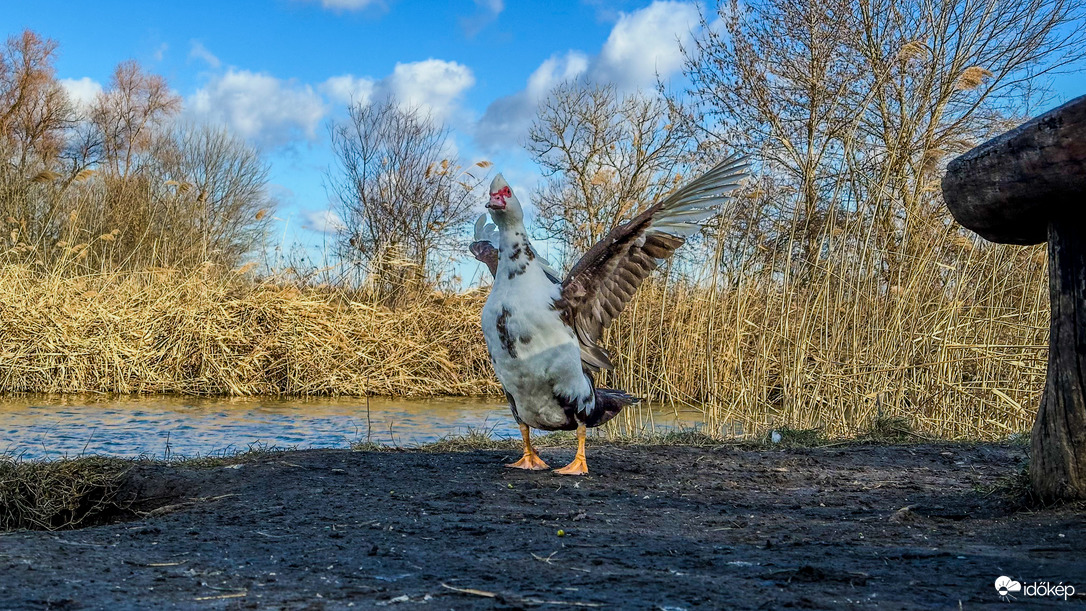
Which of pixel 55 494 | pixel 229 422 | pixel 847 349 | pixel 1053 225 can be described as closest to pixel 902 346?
pixel 847 349

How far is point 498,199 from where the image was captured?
4.64 metres

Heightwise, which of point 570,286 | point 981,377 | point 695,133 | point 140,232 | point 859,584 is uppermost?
point 695,133

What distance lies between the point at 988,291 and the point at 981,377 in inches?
29.5

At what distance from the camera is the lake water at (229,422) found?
25.0 ft

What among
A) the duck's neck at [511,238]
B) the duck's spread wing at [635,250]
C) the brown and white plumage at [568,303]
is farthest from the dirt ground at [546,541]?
the duck's neck at [511,238]

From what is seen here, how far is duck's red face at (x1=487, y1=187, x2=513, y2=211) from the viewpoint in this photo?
463 cm

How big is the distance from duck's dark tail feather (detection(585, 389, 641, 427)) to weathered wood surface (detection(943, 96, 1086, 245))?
208 cm

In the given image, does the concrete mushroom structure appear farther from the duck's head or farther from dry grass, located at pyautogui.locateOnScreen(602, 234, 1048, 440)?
dry grass, located at pyautogui.locateOnScreen(602, 234, 1048, 440)

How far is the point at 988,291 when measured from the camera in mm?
7395

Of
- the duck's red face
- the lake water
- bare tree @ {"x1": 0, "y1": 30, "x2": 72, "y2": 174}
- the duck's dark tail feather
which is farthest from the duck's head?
bare tree @ {"x1": 0, "y1": 30, "x2": 72, "y2": 174}

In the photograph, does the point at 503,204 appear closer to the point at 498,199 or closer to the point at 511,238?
the point at 498,199

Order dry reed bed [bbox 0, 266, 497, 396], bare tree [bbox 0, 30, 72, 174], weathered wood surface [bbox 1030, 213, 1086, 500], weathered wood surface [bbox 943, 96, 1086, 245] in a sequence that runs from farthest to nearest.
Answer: bare tree [bbox 0, 30, 72, 174] < dry reed bed [bbox 0, 266, 497, 396] < weathered wood surface [bbox 1030, 213, 1086, 500] < weathered wood surface [bbox 943, 96, 1086, 245]

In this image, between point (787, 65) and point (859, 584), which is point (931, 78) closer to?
point (787, 65)

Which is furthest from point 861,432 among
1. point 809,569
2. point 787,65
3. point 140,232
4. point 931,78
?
point 140,232
